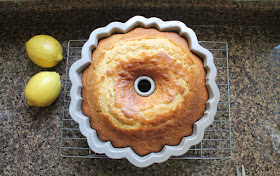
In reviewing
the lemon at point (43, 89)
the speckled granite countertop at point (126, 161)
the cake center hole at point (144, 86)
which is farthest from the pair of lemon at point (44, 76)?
the cake center hole at point (144, 86)

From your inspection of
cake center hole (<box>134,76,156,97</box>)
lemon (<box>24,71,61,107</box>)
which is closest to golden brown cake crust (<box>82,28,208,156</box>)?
cake center hole (<box>134,76,156,97</box>)

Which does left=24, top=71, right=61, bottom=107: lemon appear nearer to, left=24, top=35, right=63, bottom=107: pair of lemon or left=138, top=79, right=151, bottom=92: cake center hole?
left=24, top=35, right=63, bottom=107: pair of lemon

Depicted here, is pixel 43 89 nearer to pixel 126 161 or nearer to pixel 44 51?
pixel 44 51

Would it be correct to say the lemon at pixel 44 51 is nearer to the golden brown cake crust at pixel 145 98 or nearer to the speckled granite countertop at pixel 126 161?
the speckled granite countertop at pixel 126 161

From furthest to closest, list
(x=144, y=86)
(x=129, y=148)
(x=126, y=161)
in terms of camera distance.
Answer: (x=126, y=161)
(x=144, y=86)
(x=129, y=148)

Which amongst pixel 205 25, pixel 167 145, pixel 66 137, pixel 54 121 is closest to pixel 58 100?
pixel 54 121

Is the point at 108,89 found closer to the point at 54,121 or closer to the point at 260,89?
the point at 54,121

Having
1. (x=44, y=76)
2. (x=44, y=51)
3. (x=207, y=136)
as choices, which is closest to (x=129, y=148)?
(x=207, y=136)
